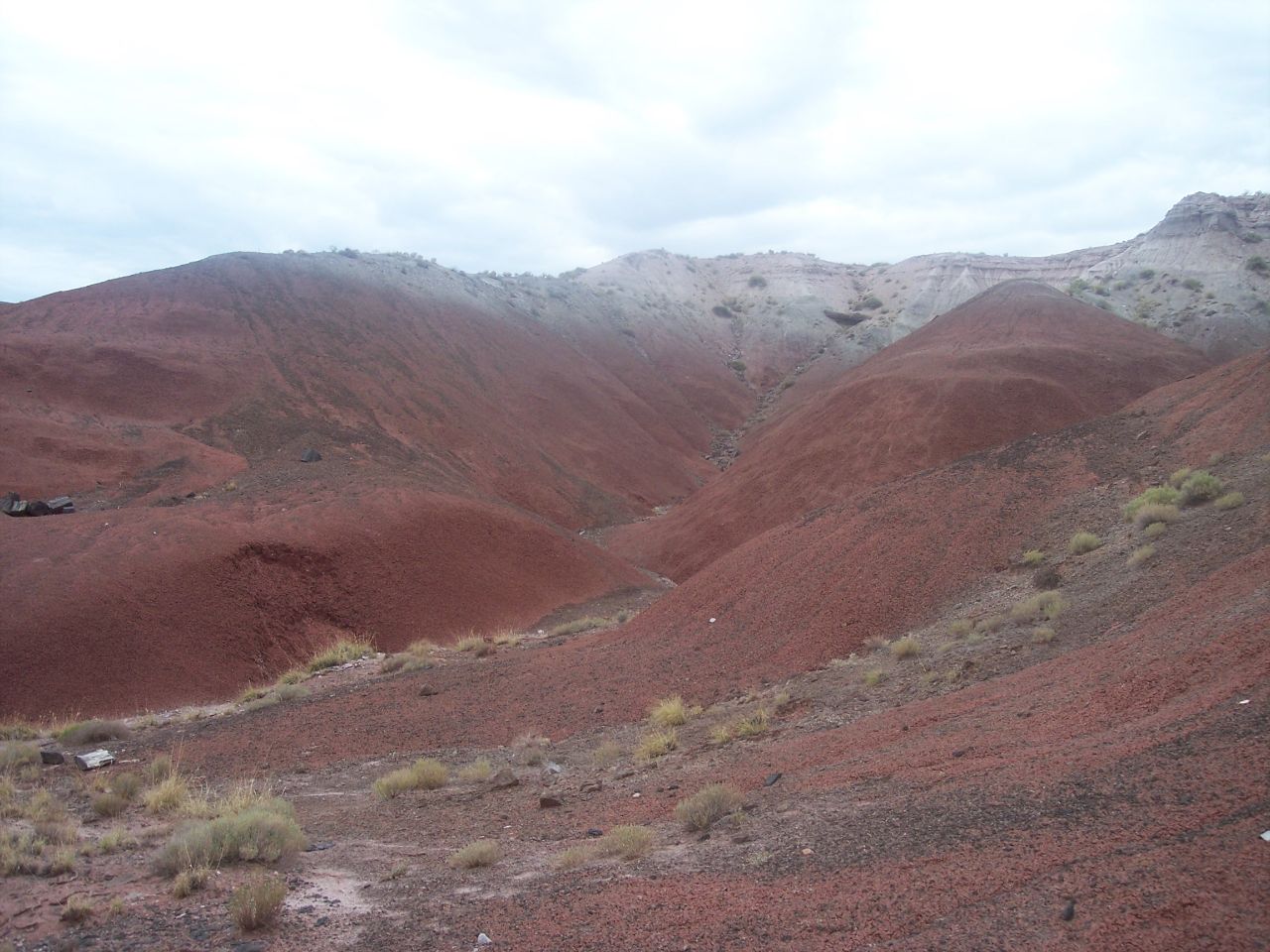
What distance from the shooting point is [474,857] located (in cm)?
798

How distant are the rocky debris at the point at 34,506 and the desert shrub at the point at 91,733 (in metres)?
12.8

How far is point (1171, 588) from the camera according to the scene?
11242mm

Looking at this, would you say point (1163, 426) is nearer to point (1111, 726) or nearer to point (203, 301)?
point (1111, 726)

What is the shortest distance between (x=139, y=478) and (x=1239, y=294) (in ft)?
235

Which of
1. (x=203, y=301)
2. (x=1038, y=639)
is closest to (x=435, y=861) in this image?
(x=1038, y=639)

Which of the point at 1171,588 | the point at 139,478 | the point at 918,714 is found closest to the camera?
the point at 918,714

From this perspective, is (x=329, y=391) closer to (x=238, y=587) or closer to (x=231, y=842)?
(x=238, y=587)

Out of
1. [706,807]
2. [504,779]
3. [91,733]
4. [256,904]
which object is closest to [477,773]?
[504,779]

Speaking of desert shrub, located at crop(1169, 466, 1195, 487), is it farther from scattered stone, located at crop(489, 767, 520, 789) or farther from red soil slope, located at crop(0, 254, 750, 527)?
red soil slope, located at crop(0, 254, 750, 527)

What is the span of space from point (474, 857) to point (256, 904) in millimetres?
2191

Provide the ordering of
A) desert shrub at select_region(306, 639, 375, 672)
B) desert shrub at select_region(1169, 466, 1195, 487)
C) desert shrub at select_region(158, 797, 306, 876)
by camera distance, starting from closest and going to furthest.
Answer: desert shrub at select_region(158, 797, 306, 876) < desert shrub at select_region(1169, 466, 1195, 487) < desert shrub at select_region(306, 639, 375, 672)

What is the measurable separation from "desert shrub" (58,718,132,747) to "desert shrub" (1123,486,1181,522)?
19.6 meters

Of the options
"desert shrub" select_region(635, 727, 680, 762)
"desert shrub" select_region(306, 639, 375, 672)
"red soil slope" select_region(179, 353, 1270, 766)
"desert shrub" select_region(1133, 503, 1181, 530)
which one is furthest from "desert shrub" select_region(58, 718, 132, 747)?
"desert shrub" select_region(1133, 503, 1181, 530)

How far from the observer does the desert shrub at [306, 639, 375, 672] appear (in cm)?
2273
